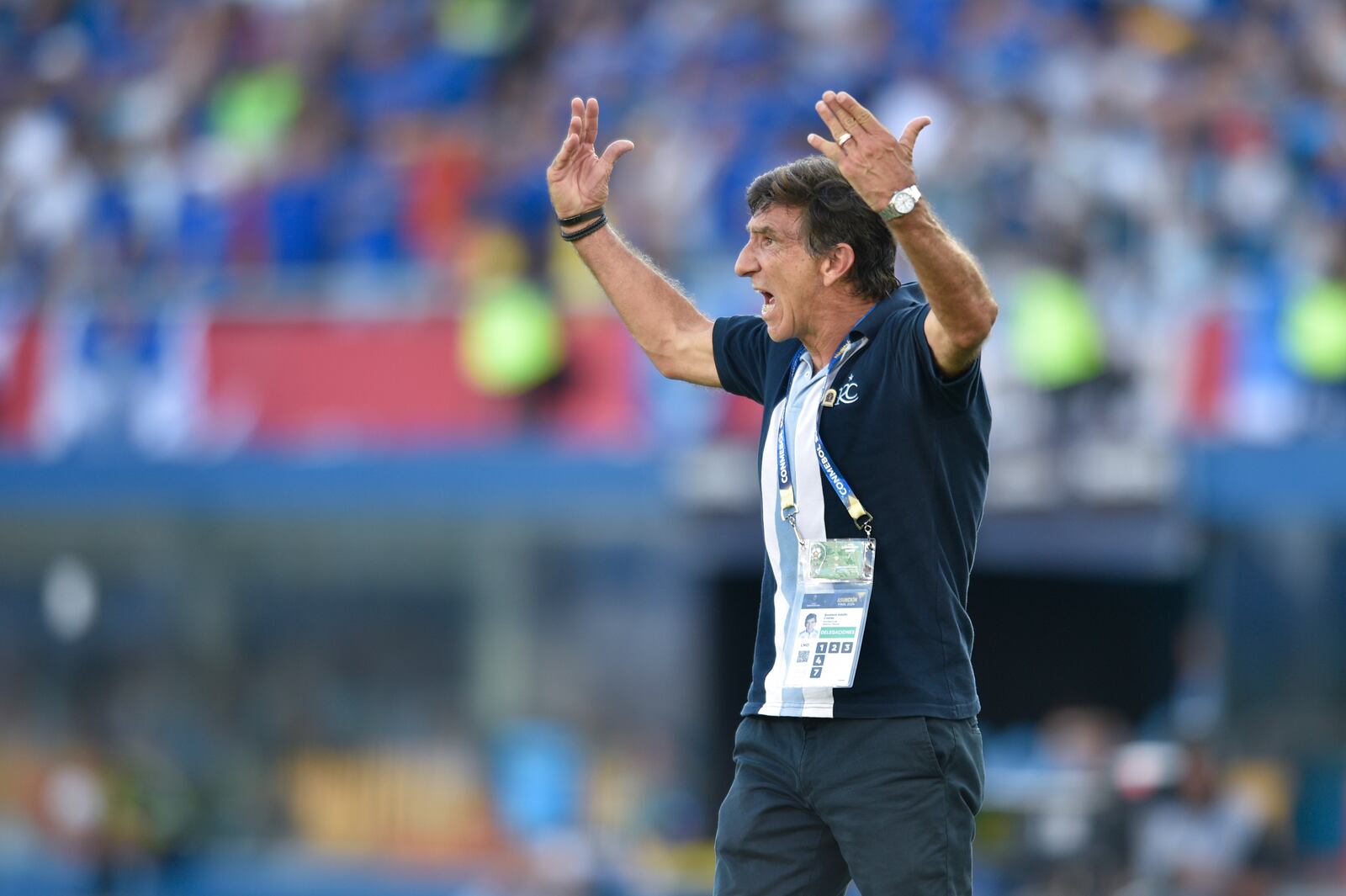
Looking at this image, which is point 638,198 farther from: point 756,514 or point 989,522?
point 989,522

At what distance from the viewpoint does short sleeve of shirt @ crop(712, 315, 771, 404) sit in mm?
4512

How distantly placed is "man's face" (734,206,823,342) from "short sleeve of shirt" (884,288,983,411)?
0.72 feet

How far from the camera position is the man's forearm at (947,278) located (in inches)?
144

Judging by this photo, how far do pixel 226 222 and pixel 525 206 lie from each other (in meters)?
2.45

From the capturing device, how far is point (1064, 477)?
10688 millimetres

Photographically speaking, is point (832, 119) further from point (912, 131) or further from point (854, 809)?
point (854, 809)

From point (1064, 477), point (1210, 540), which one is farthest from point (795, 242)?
point (1210, 540)

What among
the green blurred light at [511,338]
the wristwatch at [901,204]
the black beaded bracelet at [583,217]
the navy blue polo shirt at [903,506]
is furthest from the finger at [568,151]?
the green blurred light at [511,338]

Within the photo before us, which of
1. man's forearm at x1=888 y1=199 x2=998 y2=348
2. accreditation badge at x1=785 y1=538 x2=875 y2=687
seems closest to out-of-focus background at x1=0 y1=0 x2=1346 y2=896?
accreditation badge at x1=785 y1=538 x2=875 y2=687

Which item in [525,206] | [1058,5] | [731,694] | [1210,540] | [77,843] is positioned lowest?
[77,843]

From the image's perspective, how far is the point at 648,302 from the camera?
4742mm

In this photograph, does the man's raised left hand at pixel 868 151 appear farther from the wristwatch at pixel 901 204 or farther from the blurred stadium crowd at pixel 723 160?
the blurred stadium crowd at pixel 723 160

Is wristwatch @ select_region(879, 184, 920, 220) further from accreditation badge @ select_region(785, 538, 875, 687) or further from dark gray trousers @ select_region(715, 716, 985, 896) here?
dark gray trousers @ select_region(715, 716, 985, 896)

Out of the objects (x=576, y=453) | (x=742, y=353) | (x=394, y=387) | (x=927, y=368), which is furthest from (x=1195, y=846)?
(x=927, y=368)
